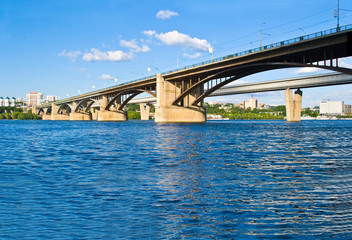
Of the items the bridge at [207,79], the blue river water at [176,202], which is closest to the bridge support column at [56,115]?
the bridge at [207,79]

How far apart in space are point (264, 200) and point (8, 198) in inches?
302

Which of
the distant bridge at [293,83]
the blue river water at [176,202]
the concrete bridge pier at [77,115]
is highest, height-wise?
the distant bridge at [293,83]

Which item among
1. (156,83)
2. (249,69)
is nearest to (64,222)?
Result: (249,69)

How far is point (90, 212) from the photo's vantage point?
867cm

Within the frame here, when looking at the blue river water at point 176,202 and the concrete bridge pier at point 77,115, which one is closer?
the blue river water at point 176,202

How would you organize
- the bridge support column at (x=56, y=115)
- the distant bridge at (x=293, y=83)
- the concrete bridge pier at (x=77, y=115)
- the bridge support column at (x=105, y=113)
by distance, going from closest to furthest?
the distant bridge at (x=293, y=83) → the bridge support column at (x=105, y=113) → the concrete bridge pier at (x=77, y=115) → the bridge support column at (x=56, y=115)

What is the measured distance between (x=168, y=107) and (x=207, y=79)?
19.8 meters

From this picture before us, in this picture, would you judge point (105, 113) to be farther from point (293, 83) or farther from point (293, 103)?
point (293, 83)

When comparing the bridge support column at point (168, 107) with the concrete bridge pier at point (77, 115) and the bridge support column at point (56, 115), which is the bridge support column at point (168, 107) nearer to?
the concrete bridge pier at point (77, 115)

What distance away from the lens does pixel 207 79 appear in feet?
262

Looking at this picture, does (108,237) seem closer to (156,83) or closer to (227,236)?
(227,236)

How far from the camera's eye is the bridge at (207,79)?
5294 cm

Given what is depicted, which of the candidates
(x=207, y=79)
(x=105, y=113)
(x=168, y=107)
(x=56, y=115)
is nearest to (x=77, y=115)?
(x=56, y=115)

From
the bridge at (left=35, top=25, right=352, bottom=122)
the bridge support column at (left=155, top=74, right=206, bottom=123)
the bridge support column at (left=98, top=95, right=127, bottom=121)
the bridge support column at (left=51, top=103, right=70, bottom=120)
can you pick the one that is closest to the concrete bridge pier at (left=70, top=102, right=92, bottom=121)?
the bridge at (left=35, top=25, right=352, bottom=122)
